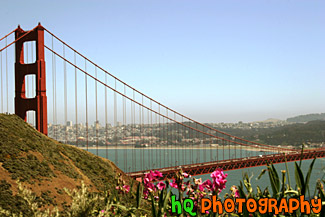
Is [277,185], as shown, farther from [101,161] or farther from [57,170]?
[101,161]

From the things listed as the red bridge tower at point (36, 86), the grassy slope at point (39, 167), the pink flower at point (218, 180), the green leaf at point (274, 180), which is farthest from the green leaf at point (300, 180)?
the red bridge tower at point (36, 86)

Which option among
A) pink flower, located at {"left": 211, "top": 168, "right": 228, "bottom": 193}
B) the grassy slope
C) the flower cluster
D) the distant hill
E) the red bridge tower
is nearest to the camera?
pink flower, located at {"left": 211, "top": 168, "right": 228, "bottom": 193}

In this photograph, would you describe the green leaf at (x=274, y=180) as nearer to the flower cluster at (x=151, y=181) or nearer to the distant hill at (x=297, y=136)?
the flower cluster at (x=151, y=181)

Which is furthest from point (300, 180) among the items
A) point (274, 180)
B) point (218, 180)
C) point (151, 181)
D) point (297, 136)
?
point (297, 136)

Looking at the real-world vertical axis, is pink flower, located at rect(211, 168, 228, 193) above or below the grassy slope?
above

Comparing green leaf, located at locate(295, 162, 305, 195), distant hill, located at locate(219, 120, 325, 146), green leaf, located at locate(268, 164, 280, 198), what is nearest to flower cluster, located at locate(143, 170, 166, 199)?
green leaf, located at locate(268, 164, 280, 198)

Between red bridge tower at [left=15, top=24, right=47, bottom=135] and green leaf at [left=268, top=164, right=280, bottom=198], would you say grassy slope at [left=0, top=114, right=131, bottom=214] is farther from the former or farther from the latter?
green leaf at [left=268, top=164, right=280, bottom=198]

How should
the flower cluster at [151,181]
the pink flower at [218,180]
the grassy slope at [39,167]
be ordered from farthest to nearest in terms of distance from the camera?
the grassy slope at [39,167] < the flower cluster at [151,181] < the pink flower at [218,180]

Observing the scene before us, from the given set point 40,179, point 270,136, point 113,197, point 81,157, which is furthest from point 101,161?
point 270,136
